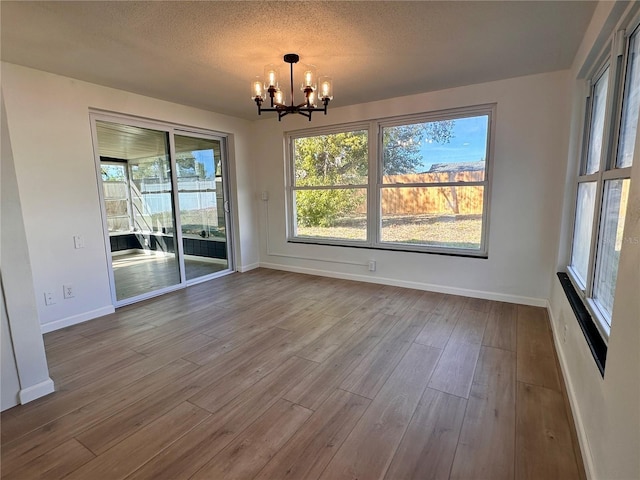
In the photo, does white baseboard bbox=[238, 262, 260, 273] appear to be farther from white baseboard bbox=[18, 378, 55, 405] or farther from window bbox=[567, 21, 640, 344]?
window bbox=[567, 21, 640, 344]

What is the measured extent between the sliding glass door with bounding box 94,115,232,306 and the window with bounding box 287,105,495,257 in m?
1.23

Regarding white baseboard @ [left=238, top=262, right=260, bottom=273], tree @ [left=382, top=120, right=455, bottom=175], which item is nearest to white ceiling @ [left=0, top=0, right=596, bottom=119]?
tree @ [left=382, top=120, right=455, bottom=175]

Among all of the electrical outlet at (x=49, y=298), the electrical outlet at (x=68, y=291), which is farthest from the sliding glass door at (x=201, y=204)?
the electrical outlet at (x=49, y=298)

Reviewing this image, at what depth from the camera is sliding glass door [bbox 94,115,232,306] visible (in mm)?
3715

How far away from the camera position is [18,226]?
194 centimetres

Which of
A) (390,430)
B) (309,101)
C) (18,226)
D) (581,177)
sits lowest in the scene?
(390,430)

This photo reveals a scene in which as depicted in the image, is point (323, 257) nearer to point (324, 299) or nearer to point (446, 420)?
point (324, 299)

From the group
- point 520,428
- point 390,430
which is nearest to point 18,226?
point 390,430

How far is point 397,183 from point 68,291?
3893mm

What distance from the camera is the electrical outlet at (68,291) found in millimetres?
3179

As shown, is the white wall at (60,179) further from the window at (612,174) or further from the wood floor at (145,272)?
the window at (612,174)

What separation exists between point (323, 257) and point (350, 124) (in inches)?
77.5

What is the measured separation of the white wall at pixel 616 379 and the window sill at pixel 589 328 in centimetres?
7

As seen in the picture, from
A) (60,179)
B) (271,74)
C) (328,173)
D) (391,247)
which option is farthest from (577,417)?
(60,179)
